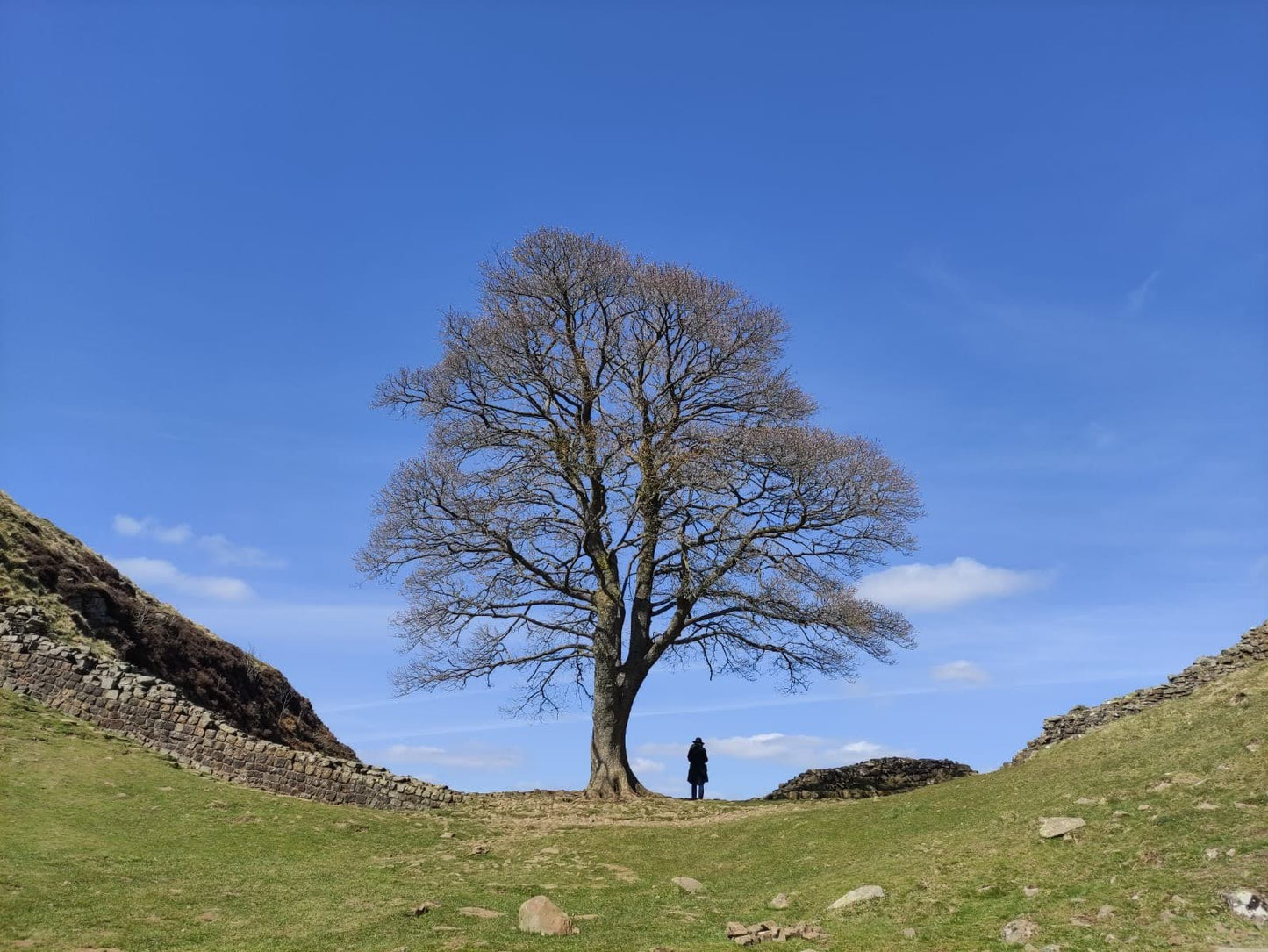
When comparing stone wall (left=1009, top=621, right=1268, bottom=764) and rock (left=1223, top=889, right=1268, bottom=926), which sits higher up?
stone wall (left=1009, top=621, right=1268, bottom=764)

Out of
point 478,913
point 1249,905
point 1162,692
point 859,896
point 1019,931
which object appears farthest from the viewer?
point 1162,692

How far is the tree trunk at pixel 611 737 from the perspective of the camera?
28.4m

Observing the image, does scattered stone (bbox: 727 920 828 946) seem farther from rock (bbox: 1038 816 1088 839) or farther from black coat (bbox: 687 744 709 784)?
black coat (bbox: 687 744 709 784)

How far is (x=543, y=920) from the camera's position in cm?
1495

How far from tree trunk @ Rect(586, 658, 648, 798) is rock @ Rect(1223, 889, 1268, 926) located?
1714cm

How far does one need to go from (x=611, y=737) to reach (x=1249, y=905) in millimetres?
17768

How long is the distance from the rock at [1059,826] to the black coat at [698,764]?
14148mm

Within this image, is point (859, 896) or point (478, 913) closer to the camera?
point (859, 896)

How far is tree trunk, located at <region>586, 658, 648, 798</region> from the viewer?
93.2ft

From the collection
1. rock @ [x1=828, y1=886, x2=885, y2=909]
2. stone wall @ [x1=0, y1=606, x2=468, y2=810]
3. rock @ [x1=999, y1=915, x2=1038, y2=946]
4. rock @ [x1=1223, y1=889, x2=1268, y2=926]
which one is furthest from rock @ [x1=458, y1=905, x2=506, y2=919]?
rock @ [x1=1223, y1=889, x2=1268, y2=926]

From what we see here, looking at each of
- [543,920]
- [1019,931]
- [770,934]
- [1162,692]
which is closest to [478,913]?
[543,920]

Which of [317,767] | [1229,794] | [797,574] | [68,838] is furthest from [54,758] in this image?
[1229,794]

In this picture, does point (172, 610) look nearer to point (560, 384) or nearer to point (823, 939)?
point (560, 384)

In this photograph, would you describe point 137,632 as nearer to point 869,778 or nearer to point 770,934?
point 869,778
